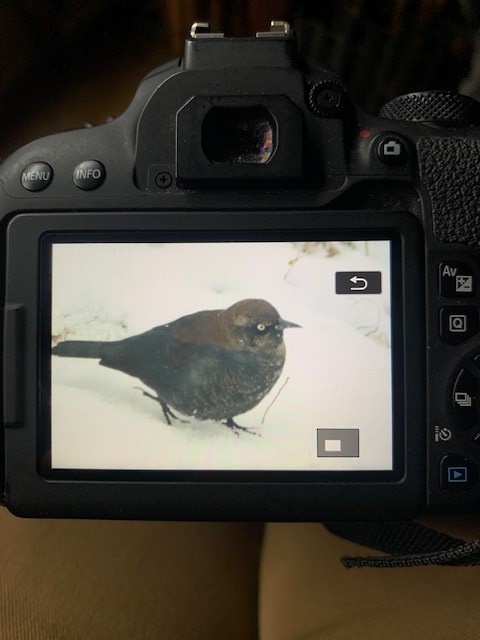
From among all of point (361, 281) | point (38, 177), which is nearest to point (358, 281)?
point (361, 281)

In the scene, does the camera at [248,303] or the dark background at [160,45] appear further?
the dark background at [160,45]

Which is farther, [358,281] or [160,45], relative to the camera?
[160,45]

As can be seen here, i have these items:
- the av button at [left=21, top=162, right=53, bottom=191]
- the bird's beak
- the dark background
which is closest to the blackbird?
the bird's beak

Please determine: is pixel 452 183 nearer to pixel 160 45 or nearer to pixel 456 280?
pixel 456 280

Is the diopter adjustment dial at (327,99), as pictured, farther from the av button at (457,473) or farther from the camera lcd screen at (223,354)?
the av button at (457,473)

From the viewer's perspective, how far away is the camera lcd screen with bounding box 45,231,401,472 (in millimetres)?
399

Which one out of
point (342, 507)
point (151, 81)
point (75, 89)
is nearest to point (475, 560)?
point (342, 507)

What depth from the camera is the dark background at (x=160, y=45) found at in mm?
570

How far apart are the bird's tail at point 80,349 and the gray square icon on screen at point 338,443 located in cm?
15

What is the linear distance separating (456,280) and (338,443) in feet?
0.40

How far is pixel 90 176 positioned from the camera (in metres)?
0.41

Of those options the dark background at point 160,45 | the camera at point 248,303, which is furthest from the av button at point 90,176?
the dark background at point 160,45

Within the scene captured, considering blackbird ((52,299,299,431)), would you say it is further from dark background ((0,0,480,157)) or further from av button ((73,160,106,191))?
dark background ((0,0,480,157))

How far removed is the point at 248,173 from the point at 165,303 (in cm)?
9
